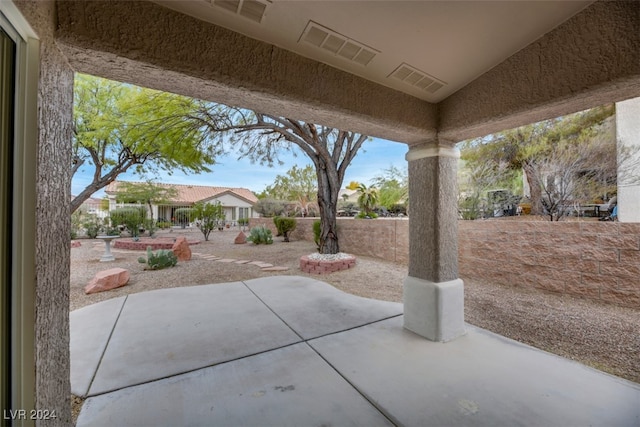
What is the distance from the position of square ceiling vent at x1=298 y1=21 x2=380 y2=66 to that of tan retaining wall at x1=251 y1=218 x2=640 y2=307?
16.1 ft

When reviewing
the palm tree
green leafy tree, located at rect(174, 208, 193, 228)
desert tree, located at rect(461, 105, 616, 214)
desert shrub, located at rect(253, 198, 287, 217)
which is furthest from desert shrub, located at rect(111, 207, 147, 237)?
desert tree, located at rect(461, 105, 616, 214)

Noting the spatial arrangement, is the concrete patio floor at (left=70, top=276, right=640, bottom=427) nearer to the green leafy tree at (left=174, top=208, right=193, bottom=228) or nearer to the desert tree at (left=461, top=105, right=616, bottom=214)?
the desert tree at (left=461, top=105, right=616, bottom=214)

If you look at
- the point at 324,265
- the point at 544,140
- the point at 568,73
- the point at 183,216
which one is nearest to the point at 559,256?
the point at 568,73

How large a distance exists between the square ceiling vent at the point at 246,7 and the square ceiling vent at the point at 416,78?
4.20ft

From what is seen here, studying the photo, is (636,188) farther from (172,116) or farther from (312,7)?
(172,116)

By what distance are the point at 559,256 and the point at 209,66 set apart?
6.20 m

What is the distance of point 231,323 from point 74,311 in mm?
2658

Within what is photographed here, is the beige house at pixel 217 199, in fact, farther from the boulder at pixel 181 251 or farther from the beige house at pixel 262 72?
the beige house at pixel 262 72

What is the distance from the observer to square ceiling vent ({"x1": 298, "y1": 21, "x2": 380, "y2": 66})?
195cm

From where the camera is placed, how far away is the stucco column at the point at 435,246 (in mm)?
2998

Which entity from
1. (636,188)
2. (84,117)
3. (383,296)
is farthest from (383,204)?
(84,117)

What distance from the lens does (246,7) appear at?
172 cm

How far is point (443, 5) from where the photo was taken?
5.88 ft

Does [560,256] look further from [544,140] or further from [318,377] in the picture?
[544,140]
